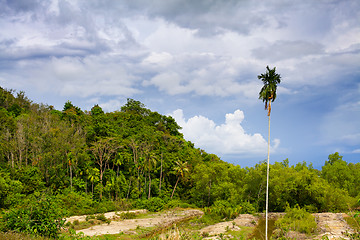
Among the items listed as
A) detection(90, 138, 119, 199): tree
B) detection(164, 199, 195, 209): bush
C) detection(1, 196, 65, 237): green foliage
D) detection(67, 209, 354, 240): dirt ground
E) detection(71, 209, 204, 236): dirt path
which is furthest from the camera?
detection(164, 199, 195, 209): bush

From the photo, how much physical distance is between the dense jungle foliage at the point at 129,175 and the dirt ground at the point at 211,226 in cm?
334

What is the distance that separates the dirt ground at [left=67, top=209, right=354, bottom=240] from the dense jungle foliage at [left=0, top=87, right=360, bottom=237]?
3342mm

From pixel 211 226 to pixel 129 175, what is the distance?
21.6 meters

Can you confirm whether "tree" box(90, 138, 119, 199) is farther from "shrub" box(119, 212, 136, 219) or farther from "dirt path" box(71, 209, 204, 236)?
"dirt path" box(71, 209, 204, 236)

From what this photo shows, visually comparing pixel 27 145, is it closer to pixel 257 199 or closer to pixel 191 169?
pixel 191 169

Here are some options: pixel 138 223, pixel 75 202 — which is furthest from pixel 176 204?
pixel 75 202

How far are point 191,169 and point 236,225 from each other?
23782mm

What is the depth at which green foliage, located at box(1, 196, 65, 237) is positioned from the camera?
1087 cm

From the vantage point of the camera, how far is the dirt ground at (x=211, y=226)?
24734 millimetres

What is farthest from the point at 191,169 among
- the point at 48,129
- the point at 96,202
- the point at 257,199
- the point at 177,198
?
the point at 48,129

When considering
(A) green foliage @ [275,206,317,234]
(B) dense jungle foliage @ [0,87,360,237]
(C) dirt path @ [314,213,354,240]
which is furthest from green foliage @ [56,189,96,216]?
(C) dirt path @ [314,213,354,240]

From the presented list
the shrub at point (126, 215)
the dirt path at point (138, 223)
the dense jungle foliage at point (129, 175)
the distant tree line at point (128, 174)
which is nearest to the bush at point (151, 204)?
the dense jungle foliage at point (129, 175)

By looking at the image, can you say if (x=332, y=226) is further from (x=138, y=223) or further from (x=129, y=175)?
(x=129, y=175)

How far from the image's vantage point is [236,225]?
30188 mm
